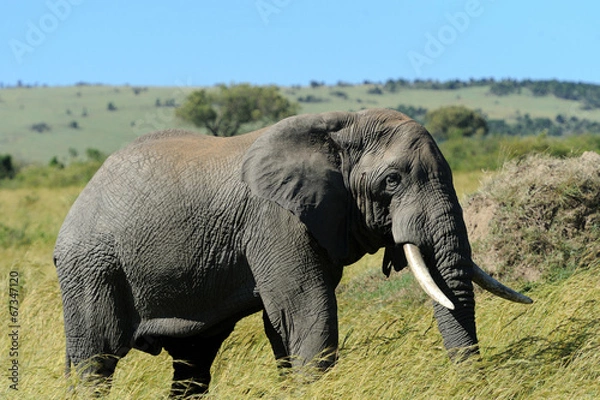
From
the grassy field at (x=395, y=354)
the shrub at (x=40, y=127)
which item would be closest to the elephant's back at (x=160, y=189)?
the grassy field at (x=395, y=354)

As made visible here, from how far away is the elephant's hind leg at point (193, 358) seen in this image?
23.4ft

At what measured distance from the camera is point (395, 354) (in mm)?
6914

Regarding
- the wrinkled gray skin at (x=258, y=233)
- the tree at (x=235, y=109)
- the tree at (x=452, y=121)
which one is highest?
the tree at (x=235, y=109)

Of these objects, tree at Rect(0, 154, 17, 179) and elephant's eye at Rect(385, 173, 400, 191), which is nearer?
elephant's eye at Rect(385, 173, 400, 191)

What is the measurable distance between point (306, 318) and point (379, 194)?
2.78 ft

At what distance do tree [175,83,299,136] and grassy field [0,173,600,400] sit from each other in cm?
4543

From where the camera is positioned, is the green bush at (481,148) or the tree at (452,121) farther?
the tree at (452,121)

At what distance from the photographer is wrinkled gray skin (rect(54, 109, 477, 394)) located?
6043mm

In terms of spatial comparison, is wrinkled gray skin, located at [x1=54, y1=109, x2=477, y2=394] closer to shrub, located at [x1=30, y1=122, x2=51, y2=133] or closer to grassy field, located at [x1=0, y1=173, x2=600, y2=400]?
grassy field, located at [x1=0, y1=173, x2=600, y2=400]

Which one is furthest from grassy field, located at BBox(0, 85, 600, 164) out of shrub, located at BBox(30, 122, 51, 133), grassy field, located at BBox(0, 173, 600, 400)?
grassy field, located at BBox(0, 173, 600, 400)

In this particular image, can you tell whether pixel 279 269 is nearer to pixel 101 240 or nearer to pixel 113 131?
pixel 101 240

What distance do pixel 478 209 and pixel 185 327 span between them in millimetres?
5120

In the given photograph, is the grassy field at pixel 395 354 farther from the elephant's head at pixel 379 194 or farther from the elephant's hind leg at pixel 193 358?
the elephant's head at pixel 379 194

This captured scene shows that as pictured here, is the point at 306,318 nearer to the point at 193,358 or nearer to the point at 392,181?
the point at 392,181
